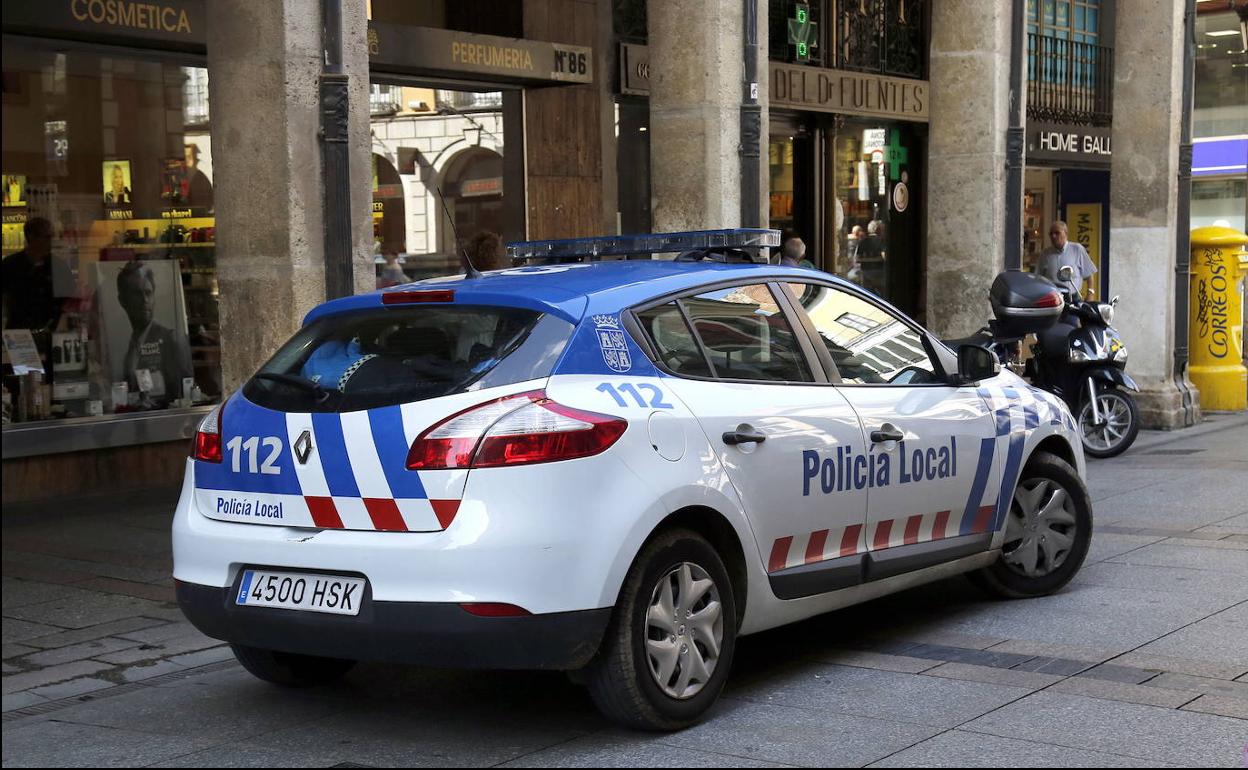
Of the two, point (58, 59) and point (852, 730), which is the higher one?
point (58, 59)

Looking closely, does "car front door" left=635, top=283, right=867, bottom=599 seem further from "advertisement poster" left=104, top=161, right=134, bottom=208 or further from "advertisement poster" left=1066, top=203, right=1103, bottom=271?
"advertisement poster" left=1066, top=203, right=1103, bottom=271

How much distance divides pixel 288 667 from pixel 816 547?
1952 mm

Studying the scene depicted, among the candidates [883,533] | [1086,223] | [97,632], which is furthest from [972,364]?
[1086,223]

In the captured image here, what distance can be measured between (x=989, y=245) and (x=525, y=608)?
32.3ft

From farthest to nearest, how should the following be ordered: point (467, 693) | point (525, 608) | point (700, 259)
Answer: point (700, 259) < point (467, 693) < point (525, 608)

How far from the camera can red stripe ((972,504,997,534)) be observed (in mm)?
6789

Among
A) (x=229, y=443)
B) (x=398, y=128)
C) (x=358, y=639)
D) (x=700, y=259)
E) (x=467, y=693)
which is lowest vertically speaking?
(x=467, y=693)

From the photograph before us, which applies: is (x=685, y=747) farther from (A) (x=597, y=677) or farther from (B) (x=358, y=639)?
(B) (x=358, y=639)

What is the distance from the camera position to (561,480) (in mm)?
4781

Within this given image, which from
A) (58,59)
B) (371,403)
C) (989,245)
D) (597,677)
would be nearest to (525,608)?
(597,677)

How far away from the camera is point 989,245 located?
13758mm

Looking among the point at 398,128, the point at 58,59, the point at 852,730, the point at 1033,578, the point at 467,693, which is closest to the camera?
the point at 852,730

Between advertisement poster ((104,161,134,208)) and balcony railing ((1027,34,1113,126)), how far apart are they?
45.7 ft

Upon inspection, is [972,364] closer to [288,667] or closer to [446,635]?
[446,635]
